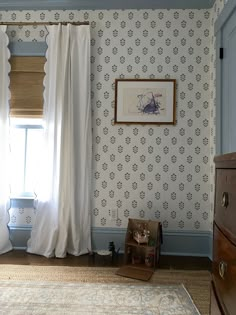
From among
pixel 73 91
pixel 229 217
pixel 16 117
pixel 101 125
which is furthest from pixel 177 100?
pixel 229 217

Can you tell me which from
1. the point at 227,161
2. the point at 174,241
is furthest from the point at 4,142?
the point at 227,161

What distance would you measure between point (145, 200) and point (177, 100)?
107 centimetres

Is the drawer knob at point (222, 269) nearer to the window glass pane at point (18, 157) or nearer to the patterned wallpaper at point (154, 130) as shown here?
the patterned wallpaper at point (154, 130)

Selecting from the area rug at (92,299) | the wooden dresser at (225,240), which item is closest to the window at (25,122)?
the area rug at (92,299)

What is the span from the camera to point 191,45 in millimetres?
2678

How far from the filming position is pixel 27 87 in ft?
8.86

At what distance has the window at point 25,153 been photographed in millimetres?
2793

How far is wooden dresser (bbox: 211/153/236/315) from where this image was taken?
0.78m

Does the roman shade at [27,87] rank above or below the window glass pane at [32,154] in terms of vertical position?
above

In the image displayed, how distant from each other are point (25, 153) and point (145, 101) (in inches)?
55.3

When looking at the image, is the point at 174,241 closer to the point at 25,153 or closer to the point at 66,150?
the point at 66,150

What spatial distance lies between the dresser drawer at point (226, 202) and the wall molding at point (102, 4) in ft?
7.75

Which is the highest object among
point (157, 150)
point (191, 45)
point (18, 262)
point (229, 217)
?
point (191, 45)

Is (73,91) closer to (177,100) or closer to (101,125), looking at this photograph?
(101,125)
